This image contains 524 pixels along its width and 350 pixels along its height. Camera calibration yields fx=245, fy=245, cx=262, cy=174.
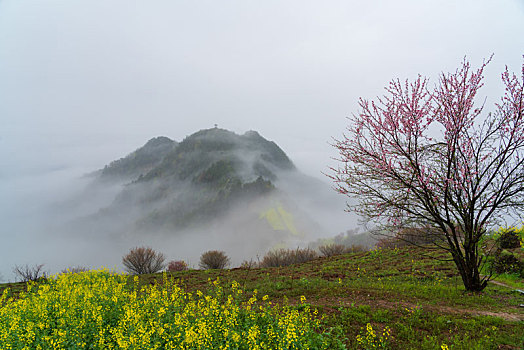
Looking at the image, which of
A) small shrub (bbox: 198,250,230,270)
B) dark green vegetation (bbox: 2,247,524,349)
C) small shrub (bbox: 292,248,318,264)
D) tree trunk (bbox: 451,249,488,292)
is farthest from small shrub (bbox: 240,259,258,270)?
small shrub (bbox: 292,248,318,264)

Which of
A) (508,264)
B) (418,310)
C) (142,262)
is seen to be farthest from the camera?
(142,262)

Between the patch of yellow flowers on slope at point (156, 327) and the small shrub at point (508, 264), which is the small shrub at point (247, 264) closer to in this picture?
the patch of yellow flowers on slope at point (156, 327)

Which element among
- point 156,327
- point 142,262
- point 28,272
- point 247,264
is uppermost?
point 28,272

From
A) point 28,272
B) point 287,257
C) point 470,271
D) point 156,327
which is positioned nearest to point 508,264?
point 470,271

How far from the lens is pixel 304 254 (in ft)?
83.9

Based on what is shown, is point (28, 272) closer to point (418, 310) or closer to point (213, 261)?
point (213, 261)

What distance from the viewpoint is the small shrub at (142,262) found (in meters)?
21.5

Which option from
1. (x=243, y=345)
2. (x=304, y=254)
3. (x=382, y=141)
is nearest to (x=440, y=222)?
(x=382, y=141)

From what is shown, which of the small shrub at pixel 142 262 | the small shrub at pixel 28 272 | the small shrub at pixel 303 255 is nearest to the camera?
the small shrub at pixel 28 272

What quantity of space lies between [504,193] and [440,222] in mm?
1993

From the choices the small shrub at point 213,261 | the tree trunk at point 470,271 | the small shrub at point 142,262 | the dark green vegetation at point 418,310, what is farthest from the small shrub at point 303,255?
the tree trunk at point 470,271

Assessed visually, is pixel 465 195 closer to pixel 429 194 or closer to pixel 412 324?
pixel 429 194

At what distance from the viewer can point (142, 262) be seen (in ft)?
70.8

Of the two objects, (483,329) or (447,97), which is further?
(447,97)
